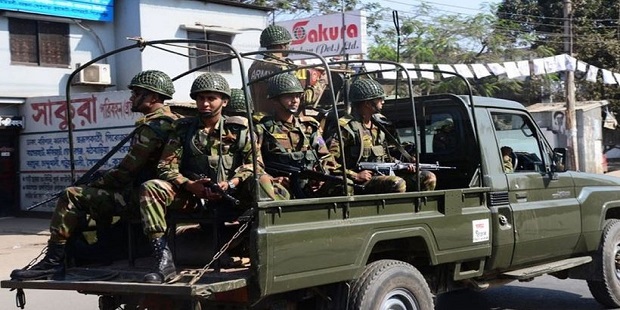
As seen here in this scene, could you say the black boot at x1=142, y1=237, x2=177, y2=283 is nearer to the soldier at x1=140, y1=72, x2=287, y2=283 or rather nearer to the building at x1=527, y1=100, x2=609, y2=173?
the soldier at x1=140, y1=72, x2=287, y2=283

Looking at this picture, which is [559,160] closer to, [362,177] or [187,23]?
[362,177]

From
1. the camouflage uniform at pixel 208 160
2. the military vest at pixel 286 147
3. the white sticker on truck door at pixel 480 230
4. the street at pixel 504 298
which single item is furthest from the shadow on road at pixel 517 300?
the camouflage uniform at pixel 208 160

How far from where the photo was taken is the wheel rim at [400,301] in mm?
4766

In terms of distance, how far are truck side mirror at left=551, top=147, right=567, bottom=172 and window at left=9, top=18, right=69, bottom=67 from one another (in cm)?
1318

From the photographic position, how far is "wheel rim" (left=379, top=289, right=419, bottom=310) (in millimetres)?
4766

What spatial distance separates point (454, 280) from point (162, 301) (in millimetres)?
2217

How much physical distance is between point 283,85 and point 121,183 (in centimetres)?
125

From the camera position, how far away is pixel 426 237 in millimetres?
5016

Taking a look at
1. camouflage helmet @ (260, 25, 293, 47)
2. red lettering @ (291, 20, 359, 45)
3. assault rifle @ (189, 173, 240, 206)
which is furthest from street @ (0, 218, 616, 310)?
red lettering @ (291, 20, 359, 45)

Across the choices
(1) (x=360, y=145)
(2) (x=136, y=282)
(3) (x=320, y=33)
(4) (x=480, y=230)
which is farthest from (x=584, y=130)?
(2) (x=136, y=282)

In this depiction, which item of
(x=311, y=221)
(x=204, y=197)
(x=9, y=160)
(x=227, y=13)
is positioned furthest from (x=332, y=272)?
(x=227, y=13)

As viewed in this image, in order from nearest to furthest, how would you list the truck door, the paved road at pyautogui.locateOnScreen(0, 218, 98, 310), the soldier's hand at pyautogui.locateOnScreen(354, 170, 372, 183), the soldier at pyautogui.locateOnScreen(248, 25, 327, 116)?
1. the soldier's hand at pyautogui.locateOnScreen(354, 170, 372, 183)
2. the truck door
3. the soldier at pyautogui.locateOnScreen(248, 25, 327, 116)
4. the paved road at pyautogui.locateOnScreen(0, 218, 98, 310)

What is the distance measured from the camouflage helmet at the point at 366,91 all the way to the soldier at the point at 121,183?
1398mm

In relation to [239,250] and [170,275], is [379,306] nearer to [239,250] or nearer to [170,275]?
[239,250]
